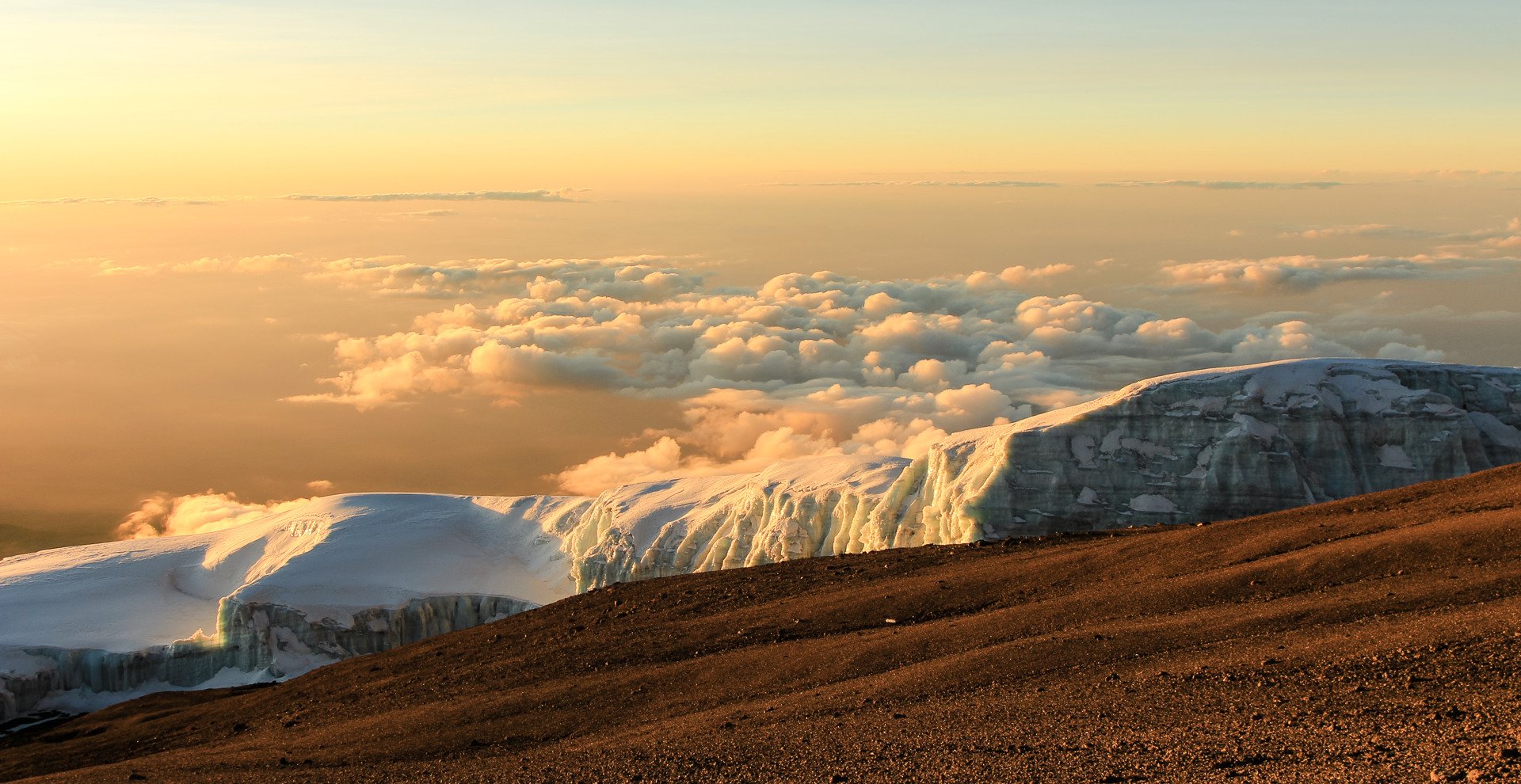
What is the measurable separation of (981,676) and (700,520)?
41356mm

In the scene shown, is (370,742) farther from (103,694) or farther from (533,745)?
(103,694)

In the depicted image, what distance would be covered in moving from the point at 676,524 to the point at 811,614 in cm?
3401

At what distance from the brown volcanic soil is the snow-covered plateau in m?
12.2

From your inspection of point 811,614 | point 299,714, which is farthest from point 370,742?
point 811,614

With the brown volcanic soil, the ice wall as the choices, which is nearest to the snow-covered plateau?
the ice wall

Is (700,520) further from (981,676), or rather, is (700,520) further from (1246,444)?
(981,676)

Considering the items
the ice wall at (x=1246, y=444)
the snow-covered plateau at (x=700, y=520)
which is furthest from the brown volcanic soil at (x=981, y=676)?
the snow-covered plateau at (x=700, y=520)

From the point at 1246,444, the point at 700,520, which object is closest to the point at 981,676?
the point at 1246,444

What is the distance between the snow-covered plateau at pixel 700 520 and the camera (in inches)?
1908

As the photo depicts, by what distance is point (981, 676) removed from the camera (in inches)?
957

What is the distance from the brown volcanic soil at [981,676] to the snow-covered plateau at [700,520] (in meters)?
12.2

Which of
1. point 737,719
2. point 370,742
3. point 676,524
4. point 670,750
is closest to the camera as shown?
point 670,750

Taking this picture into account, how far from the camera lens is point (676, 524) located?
216 ft

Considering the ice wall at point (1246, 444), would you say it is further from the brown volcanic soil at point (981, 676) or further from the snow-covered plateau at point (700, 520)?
the brown volcanic soil at point (981, 676)
